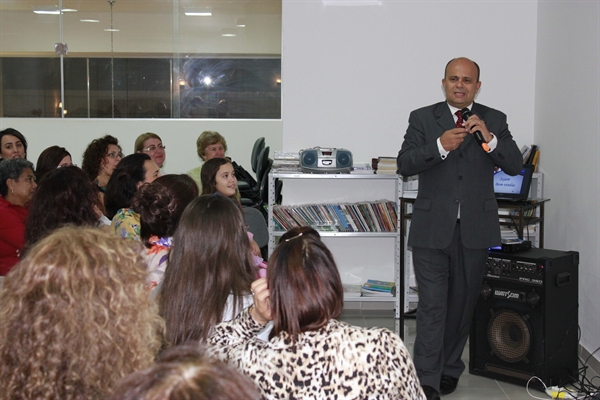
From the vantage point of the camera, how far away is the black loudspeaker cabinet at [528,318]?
3678mm

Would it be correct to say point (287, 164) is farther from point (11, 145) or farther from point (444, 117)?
point (11, 145)

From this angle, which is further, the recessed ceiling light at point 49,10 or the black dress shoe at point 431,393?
the recessed ceiling light at point 49,10

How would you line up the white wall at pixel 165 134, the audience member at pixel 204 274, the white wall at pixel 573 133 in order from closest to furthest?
the audience member at pixel 204 274, the white wall at pixel 573 133, the white wall at pixel 165 134

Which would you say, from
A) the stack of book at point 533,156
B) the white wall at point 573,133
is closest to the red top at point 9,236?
the white wall at point 573,133

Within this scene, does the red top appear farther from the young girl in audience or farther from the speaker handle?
the speaker handle

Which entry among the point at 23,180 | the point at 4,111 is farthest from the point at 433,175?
the point at 4,111

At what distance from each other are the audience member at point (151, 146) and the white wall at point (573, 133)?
308cm

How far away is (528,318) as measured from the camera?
372 centimetres

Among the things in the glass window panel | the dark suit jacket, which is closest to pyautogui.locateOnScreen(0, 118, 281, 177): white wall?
the glass window panel

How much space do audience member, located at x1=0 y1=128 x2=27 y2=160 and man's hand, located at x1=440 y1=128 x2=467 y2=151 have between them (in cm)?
349

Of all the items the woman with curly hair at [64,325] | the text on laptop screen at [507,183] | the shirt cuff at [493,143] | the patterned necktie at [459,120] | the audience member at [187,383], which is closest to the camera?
the audience member at [187,383]

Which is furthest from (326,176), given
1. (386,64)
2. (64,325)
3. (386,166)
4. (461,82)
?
(64,325)

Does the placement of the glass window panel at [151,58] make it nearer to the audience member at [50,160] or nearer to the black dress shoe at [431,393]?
the audience member at [50,160]

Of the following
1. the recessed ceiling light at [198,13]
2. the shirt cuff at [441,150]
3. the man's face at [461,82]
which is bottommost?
the shirt cuff at [441,150]
